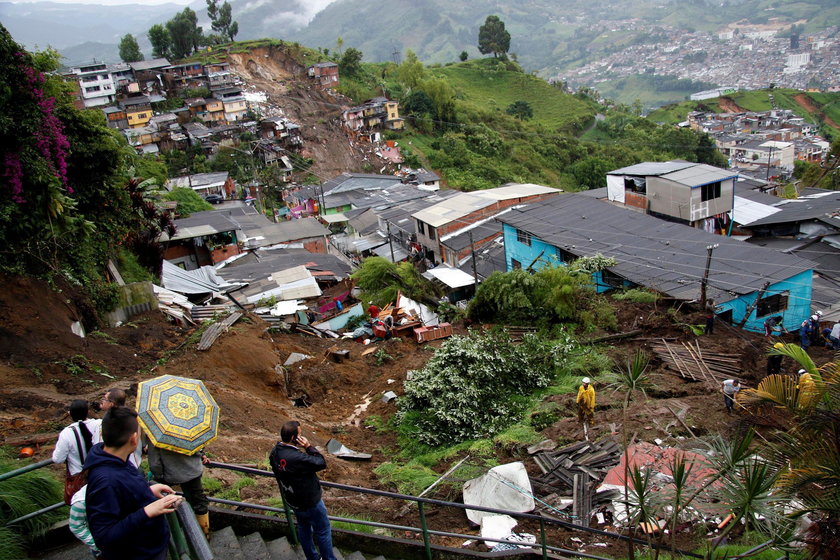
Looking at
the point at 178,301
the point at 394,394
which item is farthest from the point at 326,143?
the point at 394,394

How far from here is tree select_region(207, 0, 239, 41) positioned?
289 ft

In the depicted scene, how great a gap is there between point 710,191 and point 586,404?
21036 millimetres

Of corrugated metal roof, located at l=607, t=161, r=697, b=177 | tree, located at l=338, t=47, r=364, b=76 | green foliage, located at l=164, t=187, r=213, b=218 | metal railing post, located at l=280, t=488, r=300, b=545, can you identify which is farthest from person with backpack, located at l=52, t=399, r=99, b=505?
tree, located at l=338, t=47, r=364, b=76

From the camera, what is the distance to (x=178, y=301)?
60.3 ft

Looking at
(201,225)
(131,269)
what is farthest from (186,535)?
(201,225)

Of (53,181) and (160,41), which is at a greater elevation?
(160,41)

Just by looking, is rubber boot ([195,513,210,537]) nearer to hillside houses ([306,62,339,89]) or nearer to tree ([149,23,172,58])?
hillside houses ([306,62,339,89])

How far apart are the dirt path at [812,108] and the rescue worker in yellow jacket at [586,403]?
115263 millimetres

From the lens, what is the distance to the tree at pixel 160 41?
255 ft

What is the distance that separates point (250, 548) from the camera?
18.3 ft

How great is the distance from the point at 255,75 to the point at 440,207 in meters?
56.1

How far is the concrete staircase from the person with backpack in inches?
55.4

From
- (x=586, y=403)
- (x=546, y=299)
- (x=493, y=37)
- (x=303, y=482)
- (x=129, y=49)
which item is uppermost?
(x=129, y=49)

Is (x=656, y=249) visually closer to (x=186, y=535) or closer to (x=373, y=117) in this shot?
(x=186, y=535)
